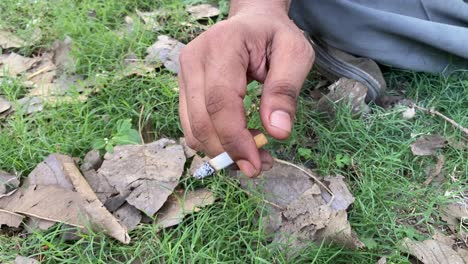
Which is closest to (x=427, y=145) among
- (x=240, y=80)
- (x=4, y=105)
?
(x=240, y=80)

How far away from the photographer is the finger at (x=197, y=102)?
1318mm

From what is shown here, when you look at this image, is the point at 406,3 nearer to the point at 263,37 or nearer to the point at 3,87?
the point at 263,37

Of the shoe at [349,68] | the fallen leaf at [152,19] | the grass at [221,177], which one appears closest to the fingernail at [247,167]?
the grass at [221,177]

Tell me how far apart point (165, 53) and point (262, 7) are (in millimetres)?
798

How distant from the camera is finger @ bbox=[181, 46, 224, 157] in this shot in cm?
132

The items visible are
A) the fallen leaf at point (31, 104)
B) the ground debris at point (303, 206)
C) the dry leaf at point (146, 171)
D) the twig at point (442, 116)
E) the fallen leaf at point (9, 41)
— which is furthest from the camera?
the fallen leaf at point (9, 41)

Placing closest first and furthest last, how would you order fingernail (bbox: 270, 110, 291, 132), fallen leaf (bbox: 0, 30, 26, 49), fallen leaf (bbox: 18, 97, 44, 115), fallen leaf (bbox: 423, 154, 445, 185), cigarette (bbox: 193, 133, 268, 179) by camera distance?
fingernail (bbox: 270, 110, 291, 132) → cigarette (bbox: 193, 133, 268, 179) → fallen leaf (bbox: 423, 154, 445, 185) → fallen leaf (bbox: 18, 97, 44, 115) → fallen leaf (bbox: 0, 30, 26, 49)

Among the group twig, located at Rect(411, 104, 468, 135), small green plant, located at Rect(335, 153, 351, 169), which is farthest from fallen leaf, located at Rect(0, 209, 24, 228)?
twig, located at Rect(411, 104, 468, 135)

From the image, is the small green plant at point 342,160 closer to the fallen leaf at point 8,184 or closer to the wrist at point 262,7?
the wrist at point 262,7

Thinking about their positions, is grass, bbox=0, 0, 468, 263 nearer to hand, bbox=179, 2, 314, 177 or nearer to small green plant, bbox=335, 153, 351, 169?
small green plant, bbox=335, 153, 351, 169

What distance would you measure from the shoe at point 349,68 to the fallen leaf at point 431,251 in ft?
2.18

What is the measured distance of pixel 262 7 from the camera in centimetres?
151

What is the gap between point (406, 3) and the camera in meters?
1.98

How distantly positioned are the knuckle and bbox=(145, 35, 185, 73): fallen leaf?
896 millimetres
